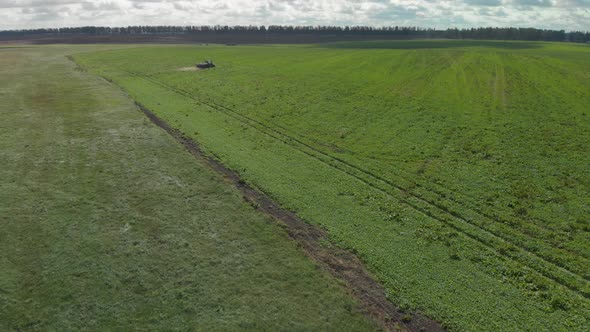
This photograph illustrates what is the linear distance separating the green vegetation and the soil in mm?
503

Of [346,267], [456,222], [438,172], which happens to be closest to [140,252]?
[346,267]

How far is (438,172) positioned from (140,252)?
56.6ft

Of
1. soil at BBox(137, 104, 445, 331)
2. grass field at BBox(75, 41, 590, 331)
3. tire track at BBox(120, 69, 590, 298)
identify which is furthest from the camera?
tire track at BBox(120, 69, 590, 298)

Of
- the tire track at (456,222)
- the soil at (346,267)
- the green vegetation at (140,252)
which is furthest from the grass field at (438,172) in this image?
the green vegetation at (140,252)

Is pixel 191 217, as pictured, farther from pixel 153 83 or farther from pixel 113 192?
pixel 153 83

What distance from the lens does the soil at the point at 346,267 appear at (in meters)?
12.6

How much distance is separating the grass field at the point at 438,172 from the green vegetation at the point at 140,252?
2722 mm

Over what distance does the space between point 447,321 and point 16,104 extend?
43436 mm

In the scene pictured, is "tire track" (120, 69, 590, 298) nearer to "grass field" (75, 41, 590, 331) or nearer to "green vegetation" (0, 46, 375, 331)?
"grass field" (75, 41, 590, 331)

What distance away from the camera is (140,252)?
615 inches

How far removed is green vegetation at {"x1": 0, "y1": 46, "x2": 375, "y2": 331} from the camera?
12.6 metres

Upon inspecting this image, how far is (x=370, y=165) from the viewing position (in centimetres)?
2445

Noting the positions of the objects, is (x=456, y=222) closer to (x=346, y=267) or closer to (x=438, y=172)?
(x=438, y=172)

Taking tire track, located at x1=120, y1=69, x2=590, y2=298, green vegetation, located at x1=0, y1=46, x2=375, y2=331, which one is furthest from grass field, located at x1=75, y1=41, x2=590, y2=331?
green vegetation, located at x1=0, y1=46, x2=375, y2=331
